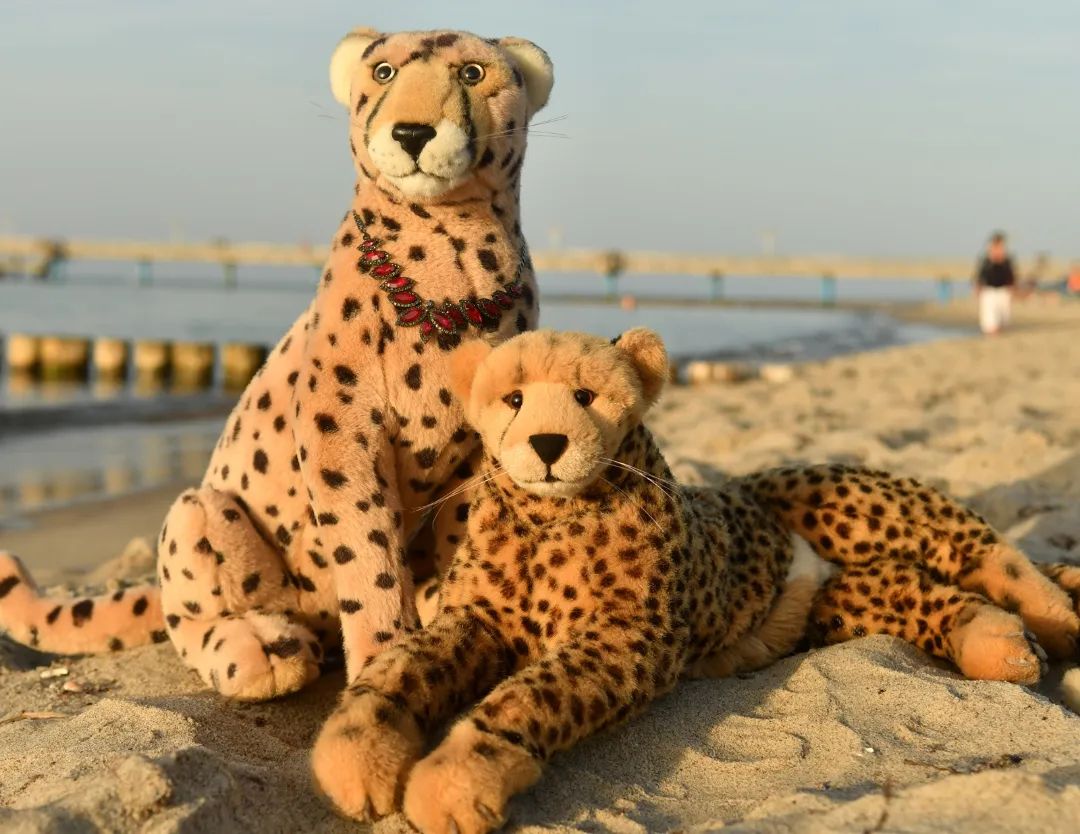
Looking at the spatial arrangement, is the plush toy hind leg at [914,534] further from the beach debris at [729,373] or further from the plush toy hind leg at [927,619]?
the beach debris at [729,373]

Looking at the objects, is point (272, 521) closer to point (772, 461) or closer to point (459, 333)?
point (459, 333)

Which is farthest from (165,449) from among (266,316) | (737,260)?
(737,260)

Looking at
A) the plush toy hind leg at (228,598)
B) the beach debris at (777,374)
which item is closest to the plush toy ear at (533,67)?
the plush toy hind leg at (228,598)

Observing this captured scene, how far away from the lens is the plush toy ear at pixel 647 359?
8.43 feet

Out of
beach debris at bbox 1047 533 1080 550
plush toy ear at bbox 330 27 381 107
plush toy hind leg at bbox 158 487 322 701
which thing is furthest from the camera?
beach debris at bbox 1047 533 1080 550

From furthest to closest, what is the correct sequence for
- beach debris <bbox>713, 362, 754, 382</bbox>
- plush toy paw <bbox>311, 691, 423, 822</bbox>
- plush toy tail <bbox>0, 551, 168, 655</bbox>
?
1. beach debris <bbox>713, 362, 754, 382</bbox>
2. plush toy tail <bbox>0, 551, 168, 655</bbox>
3. plush toy paw <bbox>311, 691, 423, 822</bbox>

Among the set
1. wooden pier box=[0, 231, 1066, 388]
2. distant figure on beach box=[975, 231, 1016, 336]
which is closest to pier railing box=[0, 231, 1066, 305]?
wooden pier box=[0, 231, 1066, 388]

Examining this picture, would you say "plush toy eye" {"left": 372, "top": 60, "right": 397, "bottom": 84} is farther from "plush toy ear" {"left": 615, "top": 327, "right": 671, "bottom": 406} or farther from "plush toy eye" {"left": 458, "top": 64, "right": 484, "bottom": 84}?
"plush toy ear" {"left": 615, "top": 327, "right": 671, "bottom": 406}

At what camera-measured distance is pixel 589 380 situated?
8.05 feet

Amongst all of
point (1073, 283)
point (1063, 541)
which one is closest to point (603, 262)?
point (1073, 283)

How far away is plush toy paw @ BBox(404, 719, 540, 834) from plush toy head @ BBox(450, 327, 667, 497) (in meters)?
0.58

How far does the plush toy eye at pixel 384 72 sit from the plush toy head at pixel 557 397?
78cm

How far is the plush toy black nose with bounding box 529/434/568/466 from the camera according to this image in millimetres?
2359

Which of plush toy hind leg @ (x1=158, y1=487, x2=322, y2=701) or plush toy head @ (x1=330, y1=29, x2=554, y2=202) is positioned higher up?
plush toy head @ (x1=330, y1=29, x2=554, y2=202)
